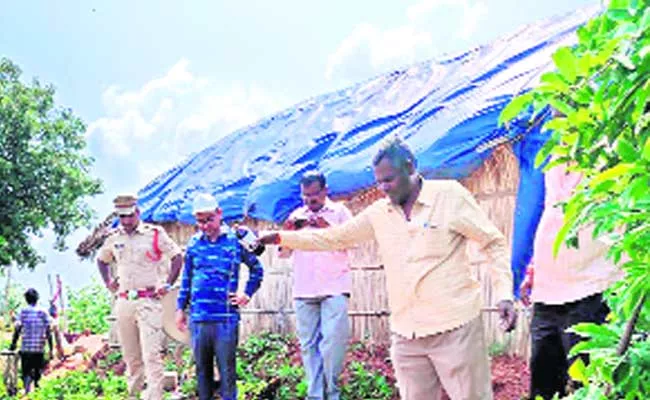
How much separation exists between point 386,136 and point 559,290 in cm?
464

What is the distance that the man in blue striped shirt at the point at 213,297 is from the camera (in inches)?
229

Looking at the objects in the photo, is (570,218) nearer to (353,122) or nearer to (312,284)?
(312,284)

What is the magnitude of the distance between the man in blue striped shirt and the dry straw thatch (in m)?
1.91

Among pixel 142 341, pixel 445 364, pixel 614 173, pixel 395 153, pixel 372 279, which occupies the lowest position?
pixel 445 364

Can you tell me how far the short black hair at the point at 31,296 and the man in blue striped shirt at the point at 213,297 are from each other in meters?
6.00

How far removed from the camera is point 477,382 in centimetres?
375

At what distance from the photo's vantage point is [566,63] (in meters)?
1.41

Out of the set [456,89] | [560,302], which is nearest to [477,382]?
[560,302]

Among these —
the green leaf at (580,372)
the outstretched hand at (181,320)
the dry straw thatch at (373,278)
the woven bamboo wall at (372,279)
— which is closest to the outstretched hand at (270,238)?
the dry straw thatch at (373,278)

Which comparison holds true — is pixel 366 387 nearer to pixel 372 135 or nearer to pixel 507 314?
pixel 372 135

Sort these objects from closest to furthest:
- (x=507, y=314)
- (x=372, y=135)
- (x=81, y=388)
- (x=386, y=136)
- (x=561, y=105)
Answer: (x=561, y=105), (x=507, y=314), (x=386, y=136), (x=372, y=135), (x=81, y=388)

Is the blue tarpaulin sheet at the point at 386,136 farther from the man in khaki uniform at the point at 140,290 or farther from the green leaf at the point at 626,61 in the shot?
the green leaf at the point at 626,61

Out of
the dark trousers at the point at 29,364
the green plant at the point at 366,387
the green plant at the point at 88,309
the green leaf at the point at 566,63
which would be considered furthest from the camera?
the green plant at the point at 88,309

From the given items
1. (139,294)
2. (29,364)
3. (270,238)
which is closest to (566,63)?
(270,238)
